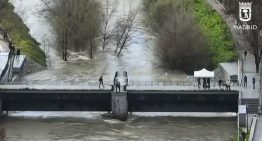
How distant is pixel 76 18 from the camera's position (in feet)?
250

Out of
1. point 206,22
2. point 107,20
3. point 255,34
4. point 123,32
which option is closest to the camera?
point 255,34

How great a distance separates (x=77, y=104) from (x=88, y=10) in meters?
19.4

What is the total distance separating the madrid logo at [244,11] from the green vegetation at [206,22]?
337 centimetres

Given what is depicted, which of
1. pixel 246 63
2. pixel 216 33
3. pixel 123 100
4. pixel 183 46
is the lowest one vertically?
pixel 123 100

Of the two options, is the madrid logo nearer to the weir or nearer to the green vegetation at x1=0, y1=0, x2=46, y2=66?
the weir

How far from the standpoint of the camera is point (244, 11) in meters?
70.8

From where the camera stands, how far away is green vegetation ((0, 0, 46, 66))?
73.2 m

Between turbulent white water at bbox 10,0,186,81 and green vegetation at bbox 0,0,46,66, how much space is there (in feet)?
4.71

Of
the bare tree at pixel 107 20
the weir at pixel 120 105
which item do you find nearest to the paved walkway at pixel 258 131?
the weir at pixel 120 105

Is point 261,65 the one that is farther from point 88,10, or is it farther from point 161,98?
point 88,10

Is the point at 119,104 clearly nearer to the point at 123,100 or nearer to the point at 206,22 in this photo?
the point at 123,100

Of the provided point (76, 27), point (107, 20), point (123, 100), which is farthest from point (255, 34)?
point (107, 20)

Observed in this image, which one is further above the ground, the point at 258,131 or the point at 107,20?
the point at 107,20

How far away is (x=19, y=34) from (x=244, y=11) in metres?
24.2
